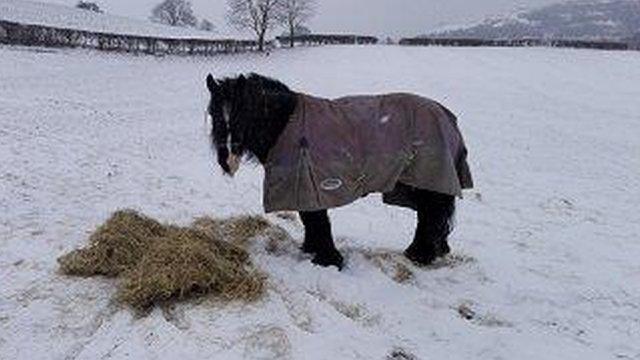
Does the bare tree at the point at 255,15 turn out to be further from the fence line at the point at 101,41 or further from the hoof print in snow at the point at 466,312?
the hoof print in snow at the point at 466,312

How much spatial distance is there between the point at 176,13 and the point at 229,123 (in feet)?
391

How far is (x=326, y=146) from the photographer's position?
7160 mm

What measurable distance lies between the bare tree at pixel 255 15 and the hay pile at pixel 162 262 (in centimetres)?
7267

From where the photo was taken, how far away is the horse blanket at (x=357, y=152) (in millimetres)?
7094

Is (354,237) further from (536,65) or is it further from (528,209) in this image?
(536,65)

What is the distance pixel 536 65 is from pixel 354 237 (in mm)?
41638

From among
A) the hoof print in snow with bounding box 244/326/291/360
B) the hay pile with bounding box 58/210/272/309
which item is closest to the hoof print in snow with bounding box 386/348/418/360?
the hoof print in snow with bounding box 244/326/291/360

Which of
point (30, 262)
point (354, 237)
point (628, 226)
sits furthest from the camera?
point (628, 226)

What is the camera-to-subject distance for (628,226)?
10.6 meters

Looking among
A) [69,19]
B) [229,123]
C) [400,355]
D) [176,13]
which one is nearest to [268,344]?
[400,355]

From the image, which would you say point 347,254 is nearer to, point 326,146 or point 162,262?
point 326,146

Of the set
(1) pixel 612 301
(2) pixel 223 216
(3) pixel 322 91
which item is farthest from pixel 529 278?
(3) pixel 322 91

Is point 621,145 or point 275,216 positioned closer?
point 275,216

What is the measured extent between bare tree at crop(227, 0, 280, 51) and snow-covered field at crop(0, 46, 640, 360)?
58984mm
